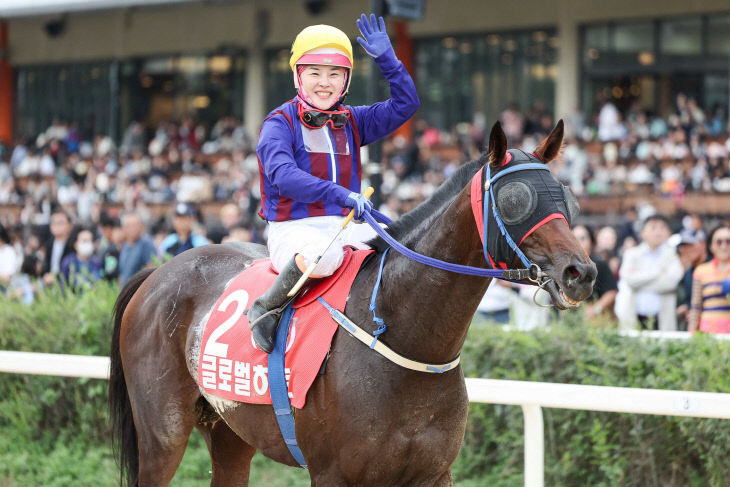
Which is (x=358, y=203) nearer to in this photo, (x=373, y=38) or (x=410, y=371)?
(x=410, y=371)

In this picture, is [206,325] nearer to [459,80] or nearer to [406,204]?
[406,204]

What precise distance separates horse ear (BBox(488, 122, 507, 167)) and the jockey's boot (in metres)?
0.89

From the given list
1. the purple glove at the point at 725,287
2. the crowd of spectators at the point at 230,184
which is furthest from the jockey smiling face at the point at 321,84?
the purple glove at the point at 725,287

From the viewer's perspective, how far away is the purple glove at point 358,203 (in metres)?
3.33

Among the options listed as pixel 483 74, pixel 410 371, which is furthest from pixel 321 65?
pixel 483 74

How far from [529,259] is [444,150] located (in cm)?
1618

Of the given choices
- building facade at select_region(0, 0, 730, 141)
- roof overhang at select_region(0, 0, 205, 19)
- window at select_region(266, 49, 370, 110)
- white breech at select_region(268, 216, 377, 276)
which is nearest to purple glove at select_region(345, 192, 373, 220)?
white breech at select_region(268, 216, 377, 276)

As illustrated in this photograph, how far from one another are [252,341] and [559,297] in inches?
54.4

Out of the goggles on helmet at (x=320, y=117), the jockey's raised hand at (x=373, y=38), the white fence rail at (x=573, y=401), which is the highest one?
the jockey's raised hand at (x=373, y=38)

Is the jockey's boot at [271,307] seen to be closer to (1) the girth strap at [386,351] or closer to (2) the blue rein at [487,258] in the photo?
(1) the girth strap at [386,351]

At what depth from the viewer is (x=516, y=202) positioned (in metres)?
3.06

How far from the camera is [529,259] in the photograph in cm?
304

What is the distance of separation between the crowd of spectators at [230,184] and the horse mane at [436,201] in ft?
8.04

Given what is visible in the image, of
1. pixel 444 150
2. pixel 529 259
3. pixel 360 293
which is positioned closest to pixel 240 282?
pixel 360 293
